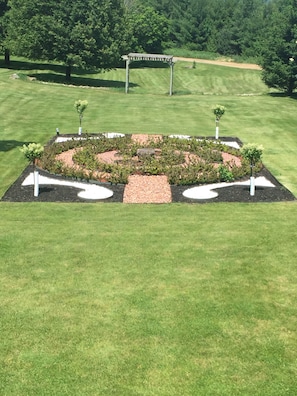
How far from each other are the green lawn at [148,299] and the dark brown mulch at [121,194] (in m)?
0.79

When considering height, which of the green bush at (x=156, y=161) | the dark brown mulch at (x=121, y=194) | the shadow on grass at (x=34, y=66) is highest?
the shadow on grass at (x=34, y=66)

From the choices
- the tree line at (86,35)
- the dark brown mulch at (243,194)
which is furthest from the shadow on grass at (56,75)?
the dark brown mulch at (243,194)

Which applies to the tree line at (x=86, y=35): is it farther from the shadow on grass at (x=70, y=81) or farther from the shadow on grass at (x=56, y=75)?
the shadow on grass at (x=56, y=75)

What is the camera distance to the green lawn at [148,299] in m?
9.84

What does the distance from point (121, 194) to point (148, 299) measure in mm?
11124

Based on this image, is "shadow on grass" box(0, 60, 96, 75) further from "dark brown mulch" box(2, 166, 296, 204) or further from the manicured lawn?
the manicured lawn

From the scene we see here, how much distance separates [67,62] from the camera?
65.5 metres

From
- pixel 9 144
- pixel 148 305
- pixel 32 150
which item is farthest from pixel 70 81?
pixel 148 305

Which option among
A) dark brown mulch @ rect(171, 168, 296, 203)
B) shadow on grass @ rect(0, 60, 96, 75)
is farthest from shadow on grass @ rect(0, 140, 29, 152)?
shadow on grass @ rect(0, 60, 96, 75)

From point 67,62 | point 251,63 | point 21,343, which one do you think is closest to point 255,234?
point 21,343

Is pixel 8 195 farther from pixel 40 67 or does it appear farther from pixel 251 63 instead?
pixel 251 63

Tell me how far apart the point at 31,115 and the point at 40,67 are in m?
Answer: 36.0

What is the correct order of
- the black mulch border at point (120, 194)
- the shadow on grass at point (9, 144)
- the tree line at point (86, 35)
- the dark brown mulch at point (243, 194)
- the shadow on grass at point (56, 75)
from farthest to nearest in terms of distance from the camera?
the shadow on grass at point (56, 75), the tree line at point (86, 35), the shadow on grass at point (9, 144), the dark brown mulch at point (243, 194), the black mulch border at point (120, 194)

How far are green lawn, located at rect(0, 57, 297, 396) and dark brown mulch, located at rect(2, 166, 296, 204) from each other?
0.79 meters
